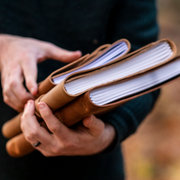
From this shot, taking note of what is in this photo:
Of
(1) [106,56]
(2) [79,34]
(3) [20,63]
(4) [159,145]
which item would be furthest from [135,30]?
(4) [159,145]

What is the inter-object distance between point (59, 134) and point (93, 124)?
78mm

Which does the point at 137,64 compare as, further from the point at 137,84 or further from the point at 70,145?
the point at 70,145

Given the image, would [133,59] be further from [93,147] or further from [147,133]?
[147,133]

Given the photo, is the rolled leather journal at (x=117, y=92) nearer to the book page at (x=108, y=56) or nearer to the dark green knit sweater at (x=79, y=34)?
the book page at (x=108, y=56)

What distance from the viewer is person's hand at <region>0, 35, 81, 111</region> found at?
51 centimetres

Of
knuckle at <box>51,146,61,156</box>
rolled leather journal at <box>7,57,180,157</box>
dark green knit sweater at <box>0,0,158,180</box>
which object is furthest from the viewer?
dark green knit sweater at <box>0,0,158,180</box>

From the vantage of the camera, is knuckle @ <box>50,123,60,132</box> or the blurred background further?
the blurred background

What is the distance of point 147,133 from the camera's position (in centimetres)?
207

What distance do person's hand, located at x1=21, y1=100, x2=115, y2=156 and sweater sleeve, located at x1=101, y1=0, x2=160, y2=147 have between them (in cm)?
18

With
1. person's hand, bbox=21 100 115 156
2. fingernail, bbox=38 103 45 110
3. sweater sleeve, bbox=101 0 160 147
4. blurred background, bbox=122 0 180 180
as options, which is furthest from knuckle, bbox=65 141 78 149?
blurred background, bbox=122 0 180 180

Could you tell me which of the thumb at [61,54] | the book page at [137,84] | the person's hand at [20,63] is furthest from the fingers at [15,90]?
the book page at [137,84]

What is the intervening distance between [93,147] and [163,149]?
1.58 m

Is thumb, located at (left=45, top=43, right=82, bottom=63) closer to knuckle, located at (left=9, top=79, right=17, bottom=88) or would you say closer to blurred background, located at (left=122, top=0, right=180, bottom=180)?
knuckle, located at (left=9, top=79, right=17, bottom=88)

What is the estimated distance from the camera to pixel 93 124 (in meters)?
0.46
